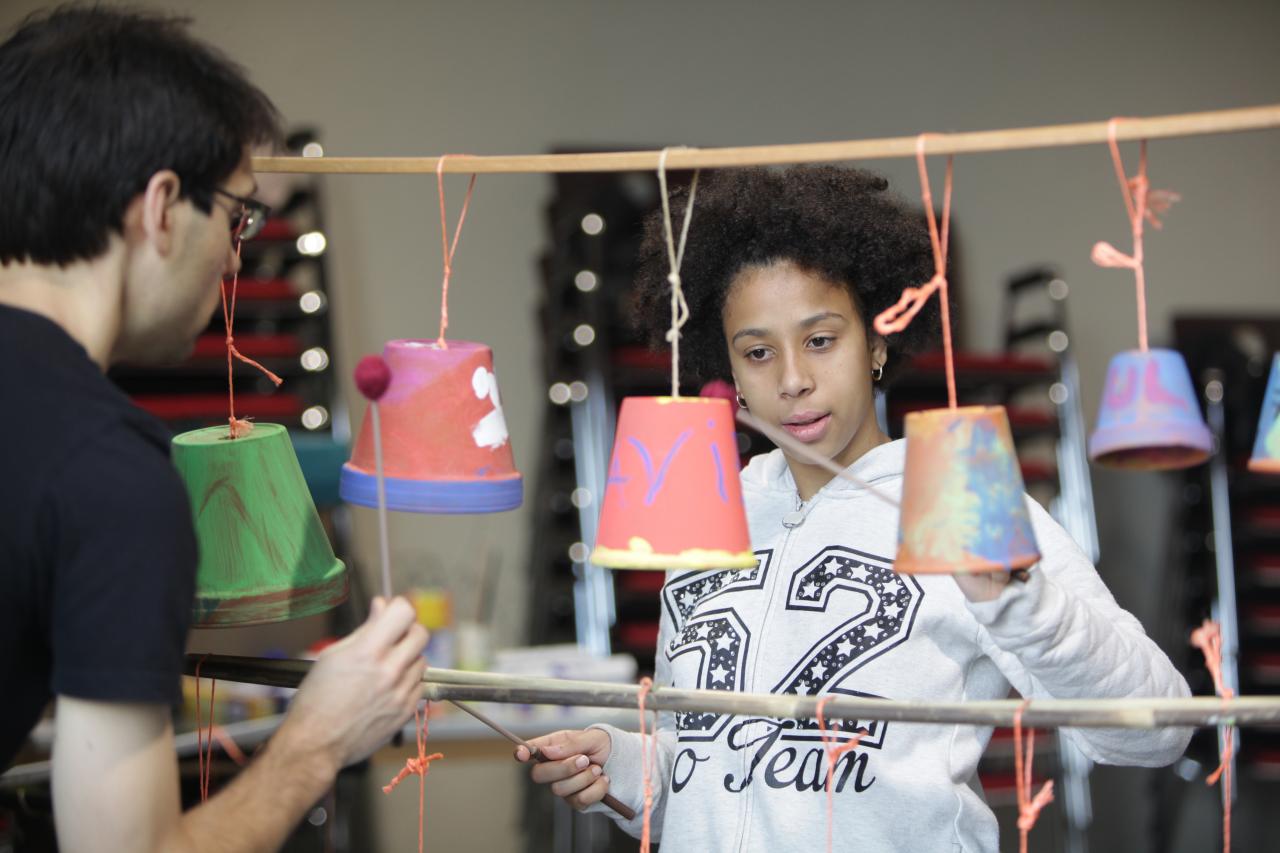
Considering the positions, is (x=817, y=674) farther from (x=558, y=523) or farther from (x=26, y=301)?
(x=558, y=523)

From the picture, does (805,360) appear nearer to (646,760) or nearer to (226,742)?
(646,760)

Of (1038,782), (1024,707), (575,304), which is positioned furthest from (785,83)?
(1024,707)

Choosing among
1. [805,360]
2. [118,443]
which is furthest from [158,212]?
[805,360]

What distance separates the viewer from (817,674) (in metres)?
1.78

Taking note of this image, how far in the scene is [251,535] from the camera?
1736mm

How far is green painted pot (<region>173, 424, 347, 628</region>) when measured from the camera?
A: 1.72 metres

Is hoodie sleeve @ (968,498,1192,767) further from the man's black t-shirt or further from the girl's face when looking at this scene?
the man's black t-shirt

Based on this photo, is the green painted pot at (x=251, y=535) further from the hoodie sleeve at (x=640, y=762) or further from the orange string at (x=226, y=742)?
the orange string at (x=226, y=742)

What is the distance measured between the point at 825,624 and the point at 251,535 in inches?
30.1

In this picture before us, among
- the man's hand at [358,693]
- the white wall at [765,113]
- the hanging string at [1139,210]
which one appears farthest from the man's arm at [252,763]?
the white wall at [765,113]

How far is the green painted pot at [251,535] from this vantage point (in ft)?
5.65

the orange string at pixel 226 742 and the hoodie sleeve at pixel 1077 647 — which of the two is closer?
the hoodie sleeve at pixel 1077 647

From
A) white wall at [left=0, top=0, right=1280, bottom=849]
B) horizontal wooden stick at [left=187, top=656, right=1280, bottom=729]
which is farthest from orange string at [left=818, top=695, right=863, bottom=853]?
white wall at [left=0, top=0, right=1280, bottom=849]

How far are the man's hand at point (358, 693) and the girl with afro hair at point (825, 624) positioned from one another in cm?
46
